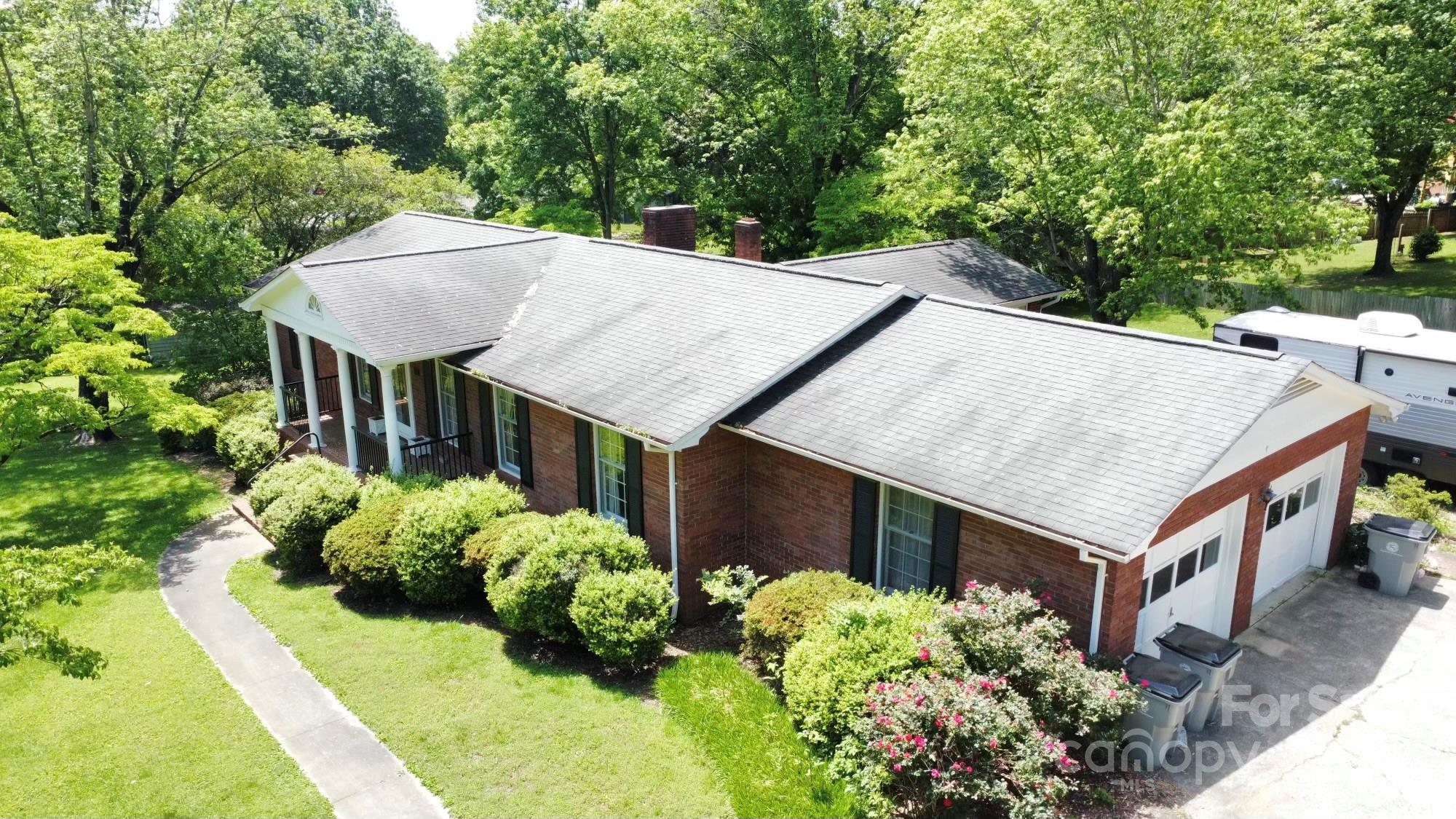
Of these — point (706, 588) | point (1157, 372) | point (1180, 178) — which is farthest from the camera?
point (1180, 178)

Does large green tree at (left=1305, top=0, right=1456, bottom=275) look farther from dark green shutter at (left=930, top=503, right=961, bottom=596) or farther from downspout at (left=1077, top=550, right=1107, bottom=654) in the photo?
downspout at (left=1077, top=550, right=1107, bottom=654)

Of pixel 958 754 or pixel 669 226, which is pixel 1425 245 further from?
pixel 958 754

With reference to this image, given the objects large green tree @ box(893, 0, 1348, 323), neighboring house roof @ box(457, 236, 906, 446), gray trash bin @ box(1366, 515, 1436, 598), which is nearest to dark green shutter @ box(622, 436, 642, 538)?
neighboring house roof @ box(457, 236, 906, 446)

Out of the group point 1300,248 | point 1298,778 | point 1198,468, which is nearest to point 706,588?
point 1198,468

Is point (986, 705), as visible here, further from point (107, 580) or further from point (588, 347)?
point (107, 580)

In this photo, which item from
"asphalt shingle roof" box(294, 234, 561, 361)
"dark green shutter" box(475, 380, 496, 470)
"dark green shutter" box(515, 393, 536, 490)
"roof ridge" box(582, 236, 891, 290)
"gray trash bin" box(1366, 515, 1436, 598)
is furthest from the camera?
"dark green shutter" box(475, 380, 496, 470)

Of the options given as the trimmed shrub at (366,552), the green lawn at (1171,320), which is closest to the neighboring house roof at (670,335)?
the trimmed shrub at (366,552)
